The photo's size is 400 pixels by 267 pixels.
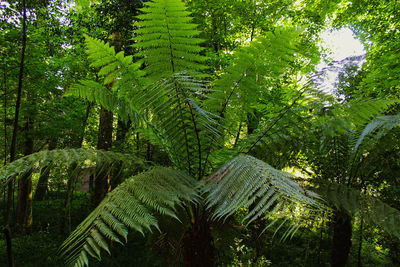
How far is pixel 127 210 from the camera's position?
2.83ft

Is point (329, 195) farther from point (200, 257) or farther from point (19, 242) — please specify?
point (19, 242)

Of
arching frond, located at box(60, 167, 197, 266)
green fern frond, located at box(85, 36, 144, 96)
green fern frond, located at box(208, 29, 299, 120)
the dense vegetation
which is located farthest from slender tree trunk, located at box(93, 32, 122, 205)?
arching frond, located at box(60, 167, 197, 266)

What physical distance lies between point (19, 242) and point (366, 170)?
6678 mm

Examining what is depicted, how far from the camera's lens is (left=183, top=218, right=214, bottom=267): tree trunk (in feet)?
4.55

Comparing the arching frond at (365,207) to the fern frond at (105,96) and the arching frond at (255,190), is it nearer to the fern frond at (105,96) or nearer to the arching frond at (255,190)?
the arching frond at (255,190)

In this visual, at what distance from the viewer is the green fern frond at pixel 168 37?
1.37 m

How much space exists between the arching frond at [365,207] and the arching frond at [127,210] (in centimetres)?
112

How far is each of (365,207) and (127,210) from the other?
5.41 feet

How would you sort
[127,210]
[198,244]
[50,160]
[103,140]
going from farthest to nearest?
[103,140] → [198,244] → [50,160] → [127,210]

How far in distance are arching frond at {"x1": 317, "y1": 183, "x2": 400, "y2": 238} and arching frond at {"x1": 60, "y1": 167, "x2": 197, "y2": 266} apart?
44.0 inches

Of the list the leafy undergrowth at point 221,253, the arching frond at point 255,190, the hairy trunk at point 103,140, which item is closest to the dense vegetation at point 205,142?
the arching frond at point 255,190

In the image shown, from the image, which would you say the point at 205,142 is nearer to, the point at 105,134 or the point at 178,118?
the point at 178,118

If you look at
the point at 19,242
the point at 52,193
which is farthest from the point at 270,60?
the point at 52,193

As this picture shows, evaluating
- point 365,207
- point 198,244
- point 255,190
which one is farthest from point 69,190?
point 365,207
